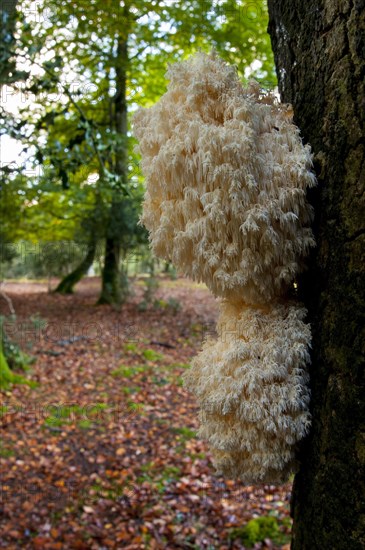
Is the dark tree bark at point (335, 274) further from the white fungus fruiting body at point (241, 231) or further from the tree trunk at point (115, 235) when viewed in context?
the tree trunk at point (115, 235)

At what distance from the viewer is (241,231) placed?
0.98 m

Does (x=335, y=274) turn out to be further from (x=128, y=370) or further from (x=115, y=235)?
(x=115, y=235)

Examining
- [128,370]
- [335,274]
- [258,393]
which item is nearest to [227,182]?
[335,274]

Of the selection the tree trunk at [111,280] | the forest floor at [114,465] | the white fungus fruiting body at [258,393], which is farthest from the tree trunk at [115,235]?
the white fungus fruiting body at [258,393]

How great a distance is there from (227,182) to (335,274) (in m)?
0.33

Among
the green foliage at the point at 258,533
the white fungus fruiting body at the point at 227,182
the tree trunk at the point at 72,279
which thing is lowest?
the green foliage at the point at 258,533

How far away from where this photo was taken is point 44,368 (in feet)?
23.6

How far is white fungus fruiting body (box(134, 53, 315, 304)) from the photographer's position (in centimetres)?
96

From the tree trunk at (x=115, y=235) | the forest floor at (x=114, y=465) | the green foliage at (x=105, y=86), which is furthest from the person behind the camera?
the tree trunk at (x=115, y=235)

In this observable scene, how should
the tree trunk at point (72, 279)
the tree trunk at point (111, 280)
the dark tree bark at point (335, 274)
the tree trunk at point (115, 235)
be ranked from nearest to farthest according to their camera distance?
the dark tree bark at point (335, 274)
the tree trunk at point (115, 235)
the tree trunk at point (111, 280)
the tree trunk at point (72, 279)

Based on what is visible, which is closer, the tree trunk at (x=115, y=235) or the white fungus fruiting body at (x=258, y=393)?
the white fungus fruiting body at (x=258, y=393)

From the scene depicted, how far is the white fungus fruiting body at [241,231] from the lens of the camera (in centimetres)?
96

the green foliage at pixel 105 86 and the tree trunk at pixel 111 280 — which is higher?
the green foliage at pixel 105 86

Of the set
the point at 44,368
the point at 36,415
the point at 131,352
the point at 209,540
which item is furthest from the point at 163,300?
the point at 209,540
